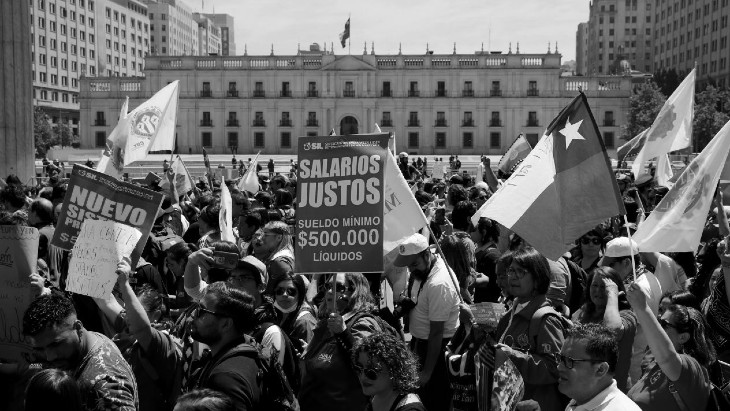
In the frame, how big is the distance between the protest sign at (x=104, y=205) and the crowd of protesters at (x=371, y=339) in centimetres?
35

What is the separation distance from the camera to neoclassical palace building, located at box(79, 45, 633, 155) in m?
73.4

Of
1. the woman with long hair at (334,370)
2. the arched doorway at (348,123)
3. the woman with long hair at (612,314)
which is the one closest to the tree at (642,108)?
the arched doorway at (348,123)

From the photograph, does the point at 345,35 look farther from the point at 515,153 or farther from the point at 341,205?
the point at 341,205

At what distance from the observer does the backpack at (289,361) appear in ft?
13.2

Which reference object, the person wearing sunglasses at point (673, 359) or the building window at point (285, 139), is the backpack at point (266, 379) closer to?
the person wearing sunglasses at point (673, 359)

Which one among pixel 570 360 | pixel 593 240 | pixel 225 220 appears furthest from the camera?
pixel 225 220

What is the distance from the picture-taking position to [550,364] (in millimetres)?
3703

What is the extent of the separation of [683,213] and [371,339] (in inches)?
99.0

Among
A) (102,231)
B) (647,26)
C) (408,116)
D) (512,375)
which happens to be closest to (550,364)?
(512,375)

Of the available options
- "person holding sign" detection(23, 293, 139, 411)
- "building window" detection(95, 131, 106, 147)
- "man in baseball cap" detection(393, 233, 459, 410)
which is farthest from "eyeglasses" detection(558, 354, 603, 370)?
"building window" detection(95, 131, 106, 147)

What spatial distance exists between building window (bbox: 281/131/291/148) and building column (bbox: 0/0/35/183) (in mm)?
56740

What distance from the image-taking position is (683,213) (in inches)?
196

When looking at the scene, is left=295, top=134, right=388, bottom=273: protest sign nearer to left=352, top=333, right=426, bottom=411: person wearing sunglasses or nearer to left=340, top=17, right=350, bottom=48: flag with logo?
left=352, top=333, right=426, bottom=411: person wearing sunglasses

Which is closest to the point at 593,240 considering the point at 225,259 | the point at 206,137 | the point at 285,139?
Result: the point at 225,259
